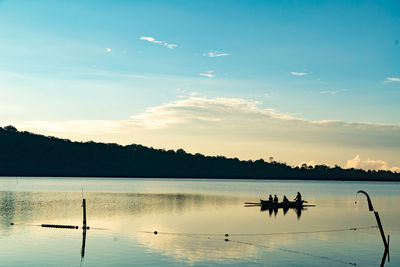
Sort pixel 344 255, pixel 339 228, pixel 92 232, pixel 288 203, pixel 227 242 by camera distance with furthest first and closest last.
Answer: pixel 288 203 < pixel 339 228 < pixel 92 232 < pixel 227 242 < pixel 344 255

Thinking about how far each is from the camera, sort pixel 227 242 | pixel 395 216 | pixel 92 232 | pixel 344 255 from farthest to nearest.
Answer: pixel 395 216
pixel 92 232
pixel 227 242
pixel 344 255

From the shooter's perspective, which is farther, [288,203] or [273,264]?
[288,203]

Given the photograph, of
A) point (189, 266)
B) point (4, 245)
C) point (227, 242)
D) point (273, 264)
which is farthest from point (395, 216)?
point (4, 245)

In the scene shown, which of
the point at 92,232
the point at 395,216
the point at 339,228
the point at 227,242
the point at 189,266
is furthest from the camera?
the point at 395,216

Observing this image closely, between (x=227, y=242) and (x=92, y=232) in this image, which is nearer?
(x=227, y=242)

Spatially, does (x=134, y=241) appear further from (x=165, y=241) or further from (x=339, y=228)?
(x=339, y=228)

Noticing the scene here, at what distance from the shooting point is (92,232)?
5538cm

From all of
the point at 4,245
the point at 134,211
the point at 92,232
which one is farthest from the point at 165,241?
the point at 134,211

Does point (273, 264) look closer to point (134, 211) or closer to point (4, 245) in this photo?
point (4, 245)

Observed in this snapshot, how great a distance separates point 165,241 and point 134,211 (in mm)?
34098

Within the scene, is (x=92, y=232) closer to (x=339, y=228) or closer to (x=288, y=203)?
(x=339, y=228)

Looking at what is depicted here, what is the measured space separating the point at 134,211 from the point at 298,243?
1540 inches

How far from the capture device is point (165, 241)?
48844 millimetres

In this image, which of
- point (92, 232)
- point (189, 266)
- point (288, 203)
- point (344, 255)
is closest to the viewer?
point (189, 266)
